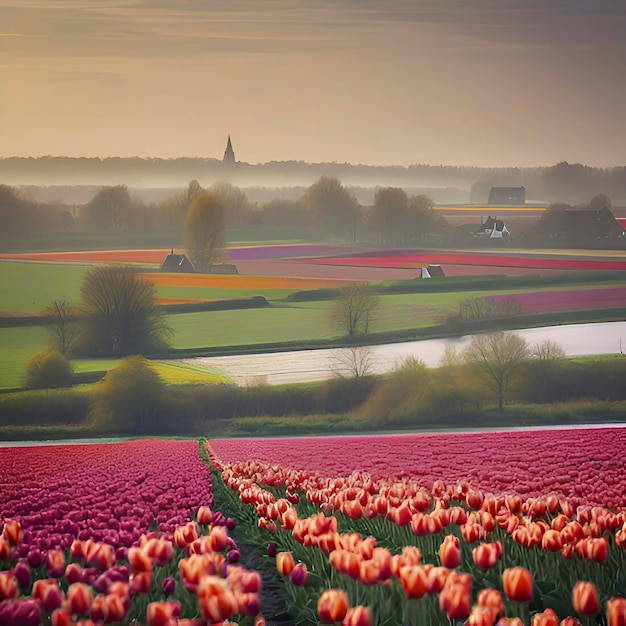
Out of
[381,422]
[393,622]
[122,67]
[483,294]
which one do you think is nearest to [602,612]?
[393,622]

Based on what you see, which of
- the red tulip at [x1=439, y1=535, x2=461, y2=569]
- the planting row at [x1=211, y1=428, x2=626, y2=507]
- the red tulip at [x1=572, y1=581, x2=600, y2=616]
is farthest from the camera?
the planting row at [x1=211, y1=428, x2=626, y2=507]

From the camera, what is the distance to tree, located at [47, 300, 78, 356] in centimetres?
1338

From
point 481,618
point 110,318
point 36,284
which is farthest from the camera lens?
point 36,284

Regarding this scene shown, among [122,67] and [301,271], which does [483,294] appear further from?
[122,67]

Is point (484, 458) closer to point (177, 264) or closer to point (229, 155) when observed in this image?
point (177, 264)

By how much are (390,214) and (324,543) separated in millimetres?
11532

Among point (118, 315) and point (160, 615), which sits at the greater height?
point (118, 315)

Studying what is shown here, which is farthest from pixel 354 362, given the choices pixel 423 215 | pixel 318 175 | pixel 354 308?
pixel 318 175

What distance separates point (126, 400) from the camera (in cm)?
1320

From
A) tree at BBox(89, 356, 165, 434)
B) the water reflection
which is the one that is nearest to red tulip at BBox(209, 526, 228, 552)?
tree at BBox(89, 356, 165, 434)

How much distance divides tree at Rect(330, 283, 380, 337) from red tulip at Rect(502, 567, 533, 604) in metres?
10.8

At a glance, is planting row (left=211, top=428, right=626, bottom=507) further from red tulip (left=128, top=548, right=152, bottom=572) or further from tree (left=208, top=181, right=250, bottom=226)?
tree (left=208, top=181, right=250, bottom=226)

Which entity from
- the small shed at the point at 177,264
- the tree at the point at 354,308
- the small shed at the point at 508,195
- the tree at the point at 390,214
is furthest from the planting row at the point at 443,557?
the small shed at the point at 508,195

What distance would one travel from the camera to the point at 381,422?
13547 millimetres
